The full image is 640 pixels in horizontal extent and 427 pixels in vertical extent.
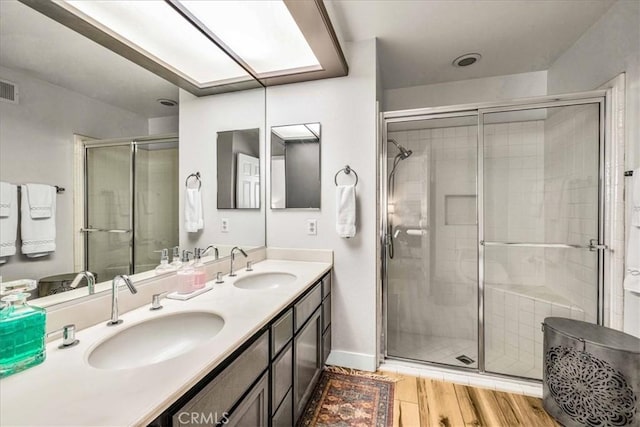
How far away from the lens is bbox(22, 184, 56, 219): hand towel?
903mm

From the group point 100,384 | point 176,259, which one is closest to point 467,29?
point 176,259

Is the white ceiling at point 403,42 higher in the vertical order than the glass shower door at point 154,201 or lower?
higher

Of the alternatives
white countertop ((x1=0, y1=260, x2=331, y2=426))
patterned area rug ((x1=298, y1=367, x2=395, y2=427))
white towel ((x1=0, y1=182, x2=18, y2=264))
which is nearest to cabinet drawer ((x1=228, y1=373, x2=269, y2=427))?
white countertop ((x1=0, y1=260, x2=331, y2=426))

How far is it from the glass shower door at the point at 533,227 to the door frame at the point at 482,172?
40 mm

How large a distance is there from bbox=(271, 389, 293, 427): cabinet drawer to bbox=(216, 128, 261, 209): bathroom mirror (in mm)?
1199

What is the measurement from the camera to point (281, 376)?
1.25 meters

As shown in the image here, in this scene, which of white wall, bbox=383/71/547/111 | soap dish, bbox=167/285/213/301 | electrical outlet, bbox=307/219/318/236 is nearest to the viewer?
soap dish, bbox=167/285/213/301

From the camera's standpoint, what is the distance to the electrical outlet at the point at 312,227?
2.19m

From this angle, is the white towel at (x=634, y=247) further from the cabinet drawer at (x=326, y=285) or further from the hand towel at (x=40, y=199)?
the hand towel at (x=40, y=199)

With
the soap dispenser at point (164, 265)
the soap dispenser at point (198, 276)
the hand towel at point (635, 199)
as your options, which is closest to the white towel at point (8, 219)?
the soap dispenser at point (164, 265)

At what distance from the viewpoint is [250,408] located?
99 cm

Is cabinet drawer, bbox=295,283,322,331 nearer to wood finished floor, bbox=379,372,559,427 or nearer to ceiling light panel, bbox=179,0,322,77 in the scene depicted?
wood finished floor, bbox=379,372,559,427

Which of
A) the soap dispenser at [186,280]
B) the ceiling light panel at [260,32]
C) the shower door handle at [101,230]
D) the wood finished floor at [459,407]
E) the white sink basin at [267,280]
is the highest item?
the ceiling light panel at [260,32]

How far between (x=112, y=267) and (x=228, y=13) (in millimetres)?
1404
